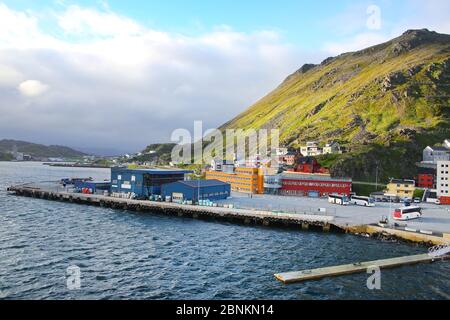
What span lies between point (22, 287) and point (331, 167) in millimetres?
109272

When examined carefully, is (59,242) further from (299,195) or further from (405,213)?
(299,195)

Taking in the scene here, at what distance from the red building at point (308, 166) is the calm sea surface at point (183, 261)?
223 feet

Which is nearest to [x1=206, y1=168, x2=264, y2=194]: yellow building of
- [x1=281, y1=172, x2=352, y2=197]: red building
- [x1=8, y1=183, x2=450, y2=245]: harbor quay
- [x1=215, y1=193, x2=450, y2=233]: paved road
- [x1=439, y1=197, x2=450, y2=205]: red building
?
[x1=281, y1=172, x2=352, y2=197]: red building

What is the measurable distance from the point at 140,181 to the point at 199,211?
27.0 meters

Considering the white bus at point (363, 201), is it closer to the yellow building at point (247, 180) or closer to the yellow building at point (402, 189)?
the yellow building at point (402, 189)

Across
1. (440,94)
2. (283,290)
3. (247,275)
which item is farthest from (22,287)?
(440,94)

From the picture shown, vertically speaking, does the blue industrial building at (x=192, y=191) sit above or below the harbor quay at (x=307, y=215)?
above

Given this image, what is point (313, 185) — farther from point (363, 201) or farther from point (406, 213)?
point (406, 213)

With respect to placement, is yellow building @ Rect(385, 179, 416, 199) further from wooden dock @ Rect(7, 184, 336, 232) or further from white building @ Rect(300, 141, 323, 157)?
white building @ Rect(300, 141, 323, 157)

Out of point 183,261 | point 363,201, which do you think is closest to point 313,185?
point 363,201

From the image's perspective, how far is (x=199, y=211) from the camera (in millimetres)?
83562

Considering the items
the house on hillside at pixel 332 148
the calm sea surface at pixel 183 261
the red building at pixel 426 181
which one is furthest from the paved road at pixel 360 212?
the house on hillside at pixel 332 148

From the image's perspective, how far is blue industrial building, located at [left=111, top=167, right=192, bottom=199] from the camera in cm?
10294

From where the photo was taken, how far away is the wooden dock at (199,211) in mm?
72500
